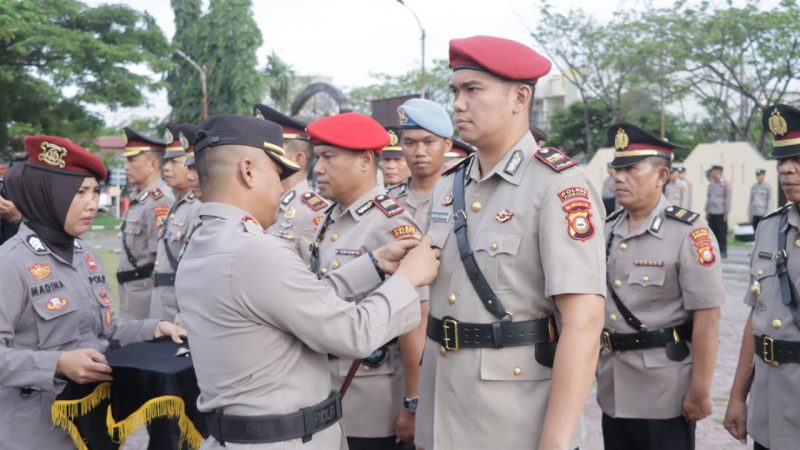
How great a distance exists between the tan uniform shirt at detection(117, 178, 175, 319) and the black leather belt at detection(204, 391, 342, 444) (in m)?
4.65

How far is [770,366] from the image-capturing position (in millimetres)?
3400

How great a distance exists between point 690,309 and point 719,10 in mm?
24771

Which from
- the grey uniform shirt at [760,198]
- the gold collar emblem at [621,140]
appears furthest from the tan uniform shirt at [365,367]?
the grey uniform shirt at [760,198]

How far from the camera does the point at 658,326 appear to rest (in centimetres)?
385

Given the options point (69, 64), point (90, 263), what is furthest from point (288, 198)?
point (69, 64)

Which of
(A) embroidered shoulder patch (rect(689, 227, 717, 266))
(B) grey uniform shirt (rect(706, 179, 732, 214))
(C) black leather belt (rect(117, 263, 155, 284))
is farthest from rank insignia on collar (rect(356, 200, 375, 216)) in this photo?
(B) grey uniform shirt (rect(706, 179, 732, 214))

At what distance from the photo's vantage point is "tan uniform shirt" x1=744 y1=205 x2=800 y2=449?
3270mm

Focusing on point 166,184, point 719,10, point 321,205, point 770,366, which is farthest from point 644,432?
point 719,10

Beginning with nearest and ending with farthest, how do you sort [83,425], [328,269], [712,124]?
[83,425] → [328,269] → [712,124]

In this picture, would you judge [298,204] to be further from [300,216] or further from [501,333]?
[501,333]

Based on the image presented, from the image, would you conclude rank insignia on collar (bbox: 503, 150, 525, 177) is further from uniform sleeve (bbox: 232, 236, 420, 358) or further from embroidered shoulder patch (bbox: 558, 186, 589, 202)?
uniform sleeve (bbox: 232, 236, 420, 358)

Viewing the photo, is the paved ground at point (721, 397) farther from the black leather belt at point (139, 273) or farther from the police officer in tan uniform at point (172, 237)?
the black leather belt at point (139, 273)

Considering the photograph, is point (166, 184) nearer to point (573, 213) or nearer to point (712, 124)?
point (573, 213)

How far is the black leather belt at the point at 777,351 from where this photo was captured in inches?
129
